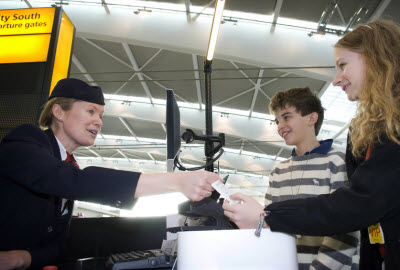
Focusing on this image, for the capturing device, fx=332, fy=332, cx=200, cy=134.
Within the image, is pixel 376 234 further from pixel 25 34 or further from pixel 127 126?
pixel 127 126

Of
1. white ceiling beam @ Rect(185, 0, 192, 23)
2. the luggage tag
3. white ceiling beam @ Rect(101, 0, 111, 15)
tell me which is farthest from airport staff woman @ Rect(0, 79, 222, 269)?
white ceiling beam @ Rect(101, 0, 111, 15)

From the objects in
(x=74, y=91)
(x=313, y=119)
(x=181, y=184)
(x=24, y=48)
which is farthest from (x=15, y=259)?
(x=24, y=48)

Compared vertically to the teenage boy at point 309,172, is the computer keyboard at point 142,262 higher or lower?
lower

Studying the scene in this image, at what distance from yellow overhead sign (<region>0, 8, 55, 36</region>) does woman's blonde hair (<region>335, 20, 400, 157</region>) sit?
8.13 feet

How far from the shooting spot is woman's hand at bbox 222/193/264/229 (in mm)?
908

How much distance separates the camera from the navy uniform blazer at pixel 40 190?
39.8 inches

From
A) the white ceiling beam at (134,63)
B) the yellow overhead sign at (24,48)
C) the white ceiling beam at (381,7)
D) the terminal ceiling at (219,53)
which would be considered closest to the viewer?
the yellow overhead sign at (24,48)

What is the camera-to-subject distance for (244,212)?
914 millimetres

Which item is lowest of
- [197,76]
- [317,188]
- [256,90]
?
[317,188]

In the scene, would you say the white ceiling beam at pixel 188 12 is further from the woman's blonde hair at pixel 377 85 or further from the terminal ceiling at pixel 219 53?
the woman's blonde hair at pixel 377 85

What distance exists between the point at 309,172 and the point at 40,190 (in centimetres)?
138

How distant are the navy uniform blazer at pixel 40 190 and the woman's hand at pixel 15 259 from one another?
39mm

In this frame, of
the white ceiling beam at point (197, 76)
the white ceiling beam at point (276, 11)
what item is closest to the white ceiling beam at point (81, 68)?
the white ceiling beam at point (197, 76)

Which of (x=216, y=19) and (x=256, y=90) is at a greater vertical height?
(x=256, y=90)
